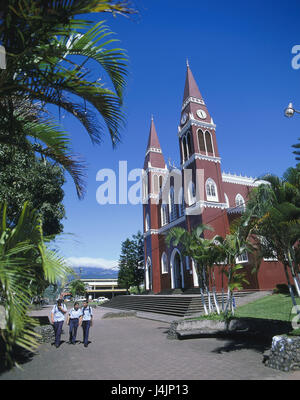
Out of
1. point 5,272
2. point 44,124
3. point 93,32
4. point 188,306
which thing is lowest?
point 188,306

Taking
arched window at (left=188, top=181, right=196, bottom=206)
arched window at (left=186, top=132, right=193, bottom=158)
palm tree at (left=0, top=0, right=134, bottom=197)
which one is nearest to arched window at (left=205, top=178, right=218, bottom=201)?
arched window at (left=188, top=181, right=196, bottom=206)

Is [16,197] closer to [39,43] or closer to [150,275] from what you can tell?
[39,43]

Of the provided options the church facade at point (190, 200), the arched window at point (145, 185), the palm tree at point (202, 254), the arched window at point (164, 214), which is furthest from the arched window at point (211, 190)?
the palm tree at point (202, 254)

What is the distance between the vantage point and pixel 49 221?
54.3 ft

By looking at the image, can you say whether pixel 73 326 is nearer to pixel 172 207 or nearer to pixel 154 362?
pixel 154 362

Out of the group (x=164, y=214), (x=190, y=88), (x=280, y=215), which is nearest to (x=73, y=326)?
(x=280, y=215)

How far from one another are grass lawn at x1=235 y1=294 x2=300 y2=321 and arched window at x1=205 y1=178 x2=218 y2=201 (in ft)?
30.7

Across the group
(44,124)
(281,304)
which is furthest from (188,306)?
(44,124)

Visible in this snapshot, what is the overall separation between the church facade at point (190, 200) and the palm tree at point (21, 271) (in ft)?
57.1

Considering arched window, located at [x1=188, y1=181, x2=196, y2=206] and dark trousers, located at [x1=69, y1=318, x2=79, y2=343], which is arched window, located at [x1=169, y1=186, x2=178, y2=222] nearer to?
arched window, located at [x1=188, y1=181, x2=196, y2=206]

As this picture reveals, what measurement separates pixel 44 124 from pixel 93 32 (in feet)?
4.76

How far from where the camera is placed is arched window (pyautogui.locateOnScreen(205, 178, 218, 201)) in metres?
23.0

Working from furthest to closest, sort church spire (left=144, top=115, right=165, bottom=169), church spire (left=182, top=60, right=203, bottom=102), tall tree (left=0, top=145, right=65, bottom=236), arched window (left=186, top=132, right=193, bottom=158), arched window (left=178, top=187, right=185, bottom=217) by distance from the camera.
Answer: church spire (left=144, top=115, right=165, bottom=169) → church spire (left=182, top=60, right=203, bottom=102) → arched window (left=178, top=187, right=185, bottom=217) → arched window (left=186, top=132, right=193, bottom=158) → tall tree (left=0, top=145, right=65, bottom=236)
